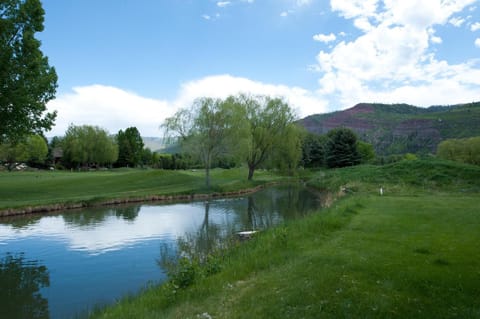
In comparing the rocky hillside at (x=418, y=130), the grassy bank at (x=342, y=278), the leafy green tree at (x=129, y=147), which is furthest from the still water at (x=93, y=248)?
the rocky hillside at (x=418, y=130)

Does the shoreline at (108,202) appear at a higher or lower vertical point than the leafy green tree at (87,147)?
lower

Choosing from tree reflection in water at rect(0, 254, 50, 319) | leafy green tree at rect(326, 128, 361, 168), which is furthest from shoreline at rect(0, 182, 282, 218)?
leafy green tree at rect(326, 128, 361, 168)

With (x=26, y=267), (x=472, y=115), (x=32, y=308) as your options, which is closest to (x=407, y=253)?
(x=32, y=308)

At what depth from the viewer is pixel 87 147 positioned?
73250mm

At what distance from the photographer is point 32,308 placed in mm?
8852

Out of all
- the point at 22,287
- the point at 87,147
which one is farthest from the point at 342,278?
the point at 87,147

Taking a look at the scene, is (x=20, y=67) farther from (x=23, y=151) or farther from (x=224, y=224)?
(x=23, y=151)

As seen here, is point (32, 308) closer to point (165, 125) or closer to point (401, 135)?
point (165, 125)

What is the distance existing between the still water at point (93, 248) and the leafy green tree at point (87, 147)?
5221 centimetres

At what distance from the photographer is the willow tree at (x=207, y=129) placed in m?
37.5

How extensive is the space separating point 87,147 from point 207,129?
1848 inches

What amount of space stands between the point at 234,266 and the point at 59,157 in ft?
306

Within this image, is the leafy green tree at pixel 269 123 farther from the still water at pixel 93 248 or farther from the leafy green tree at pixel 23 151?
the leafy green tree at pixel 23 151

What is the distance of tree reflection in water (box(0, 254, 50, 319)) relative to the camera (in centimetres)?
866
